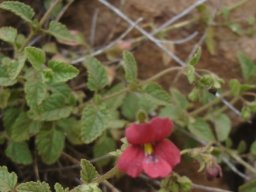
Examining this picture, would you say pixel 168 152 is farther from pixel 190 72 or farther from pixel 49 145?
pixel 49 145

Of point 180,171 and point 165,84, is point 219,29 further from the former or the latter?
point 180,171

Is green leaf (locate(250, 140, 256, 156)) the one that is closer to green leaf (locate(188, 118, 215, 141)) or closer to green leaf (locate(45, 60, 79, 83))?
green leaf (locate(188, 118, 215, 141))

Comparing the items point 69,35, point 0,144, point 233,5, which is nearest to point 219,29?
point 233,5

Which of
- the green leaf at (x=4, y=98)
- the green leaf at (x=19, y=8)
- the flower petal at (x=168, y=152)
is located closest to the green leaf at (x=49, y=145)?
the green leaf at (x=4, y=98)

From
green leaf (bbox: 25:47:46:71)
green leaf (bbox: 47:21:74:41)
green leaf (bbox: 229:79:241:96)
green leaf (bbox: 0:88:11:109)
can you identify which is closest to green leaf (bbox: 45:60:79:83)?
green leaf (bbox: 25:47:46:71)

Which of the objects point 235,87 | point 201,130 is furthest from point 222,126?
point 235,87
